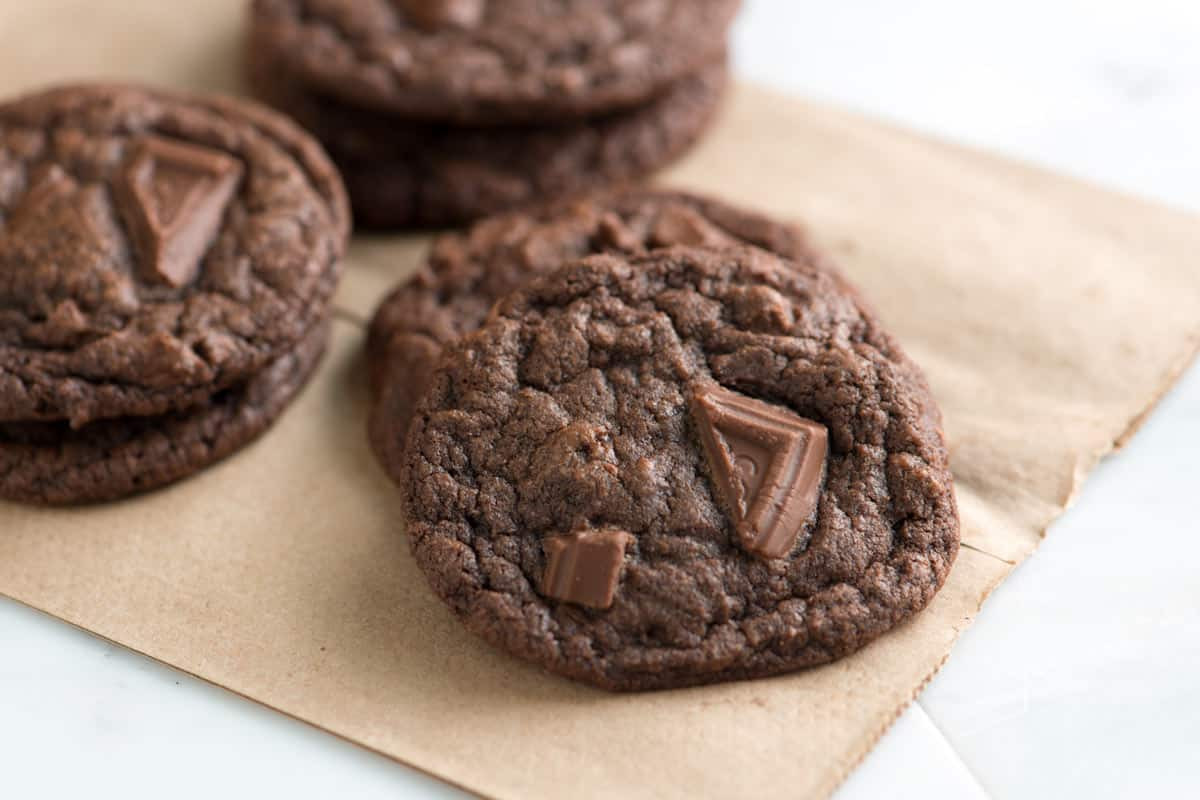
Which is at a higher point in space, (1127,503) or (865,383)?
(865,383)

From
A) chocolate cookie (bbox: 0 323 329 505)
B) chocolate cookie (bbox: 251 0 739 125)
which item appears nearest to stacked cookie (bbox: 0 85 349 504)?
chocolate cookie (bbox: 0 323 329 505)

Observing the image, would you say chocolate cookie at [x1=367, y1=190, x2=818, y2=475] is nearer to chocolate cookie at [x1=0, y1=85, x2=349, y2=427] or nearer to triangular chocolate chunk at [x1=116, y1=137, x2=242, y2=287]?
chocolate cookie at [x1=0, y1=85, x2=349, y2=427]

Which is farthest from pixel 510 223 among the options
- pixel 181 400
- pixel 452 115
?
pixel 181 400

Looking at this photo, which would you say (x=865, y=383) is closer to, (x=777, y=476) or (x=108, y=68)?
(x=777, y=476)

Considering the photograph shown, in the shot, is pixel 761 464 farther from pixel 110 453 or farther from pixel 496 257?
pixel 110 453

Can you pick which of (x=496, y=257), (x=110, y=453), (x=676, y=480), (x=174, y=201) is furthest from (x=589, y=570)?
(x=174, y=201)

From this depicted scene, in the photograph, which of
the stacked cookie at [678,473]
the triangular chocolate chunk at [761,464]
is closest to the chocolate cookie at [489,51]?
the stacked cookie at [678,473]
